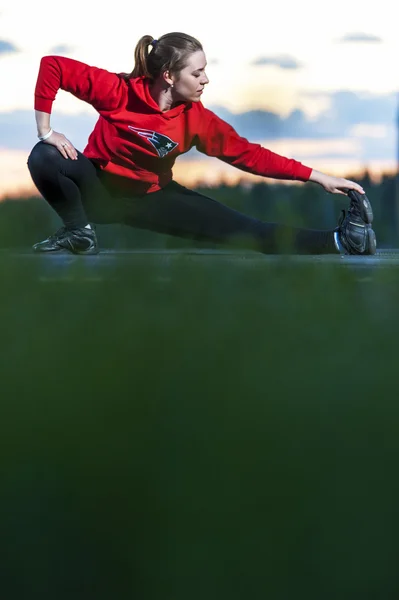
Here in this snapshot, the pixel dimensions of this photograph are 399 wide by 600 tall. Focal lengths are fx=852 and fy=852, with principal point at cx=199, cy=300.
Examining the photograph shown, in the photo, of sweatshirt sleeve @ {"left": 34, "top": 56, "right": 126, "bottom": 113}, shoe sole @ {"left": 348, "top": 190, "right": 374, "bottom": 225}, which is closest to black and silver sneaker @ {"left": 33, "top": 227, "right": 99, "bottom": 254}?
sweatshirt sleeve @ {"left": 34, "top": 56, "right": 126, "bottom": 113}

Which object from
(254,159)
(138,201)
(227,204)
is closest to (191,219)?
(138,201)

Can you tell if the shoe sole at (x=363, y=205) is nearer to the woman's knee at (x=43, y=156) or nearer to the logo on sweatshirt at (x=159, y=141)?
the logo on sweatshirt at (x=159, y=141)

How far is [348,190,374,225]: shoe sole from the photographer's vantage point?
2908 millimetres

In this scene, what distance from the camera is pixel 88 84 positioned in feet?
9.89

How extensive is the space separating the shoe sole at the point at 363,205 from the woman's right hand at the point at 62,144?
995mm

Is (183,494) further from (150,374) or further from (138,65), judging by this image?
(138,65)

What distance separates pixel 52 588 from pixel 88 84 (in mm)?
2558

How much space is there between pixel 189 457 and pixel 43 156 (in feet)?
8.20

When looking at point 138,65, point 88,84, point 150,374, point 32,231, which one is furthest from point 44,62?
point 150,374

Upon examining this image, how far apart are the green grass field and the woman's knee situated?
2.29 metres

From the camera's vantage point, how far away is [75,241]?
2885 mm

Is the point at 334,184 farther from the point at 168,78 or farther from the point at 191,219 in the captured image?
the point at 168,78

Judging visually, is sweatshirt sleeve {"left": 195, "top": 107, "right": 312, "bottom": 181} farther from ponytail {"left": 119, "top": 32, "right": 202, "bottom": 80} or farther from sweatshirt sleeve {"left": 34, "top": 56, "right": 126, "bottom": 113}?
sweatshirt sleeve {"left": 34, "top": 56, "right": 126, "bottom": 113}

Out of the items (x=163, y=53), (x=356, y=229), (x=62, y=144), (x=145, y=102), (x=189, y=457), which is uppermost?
(x=163, y=53)
